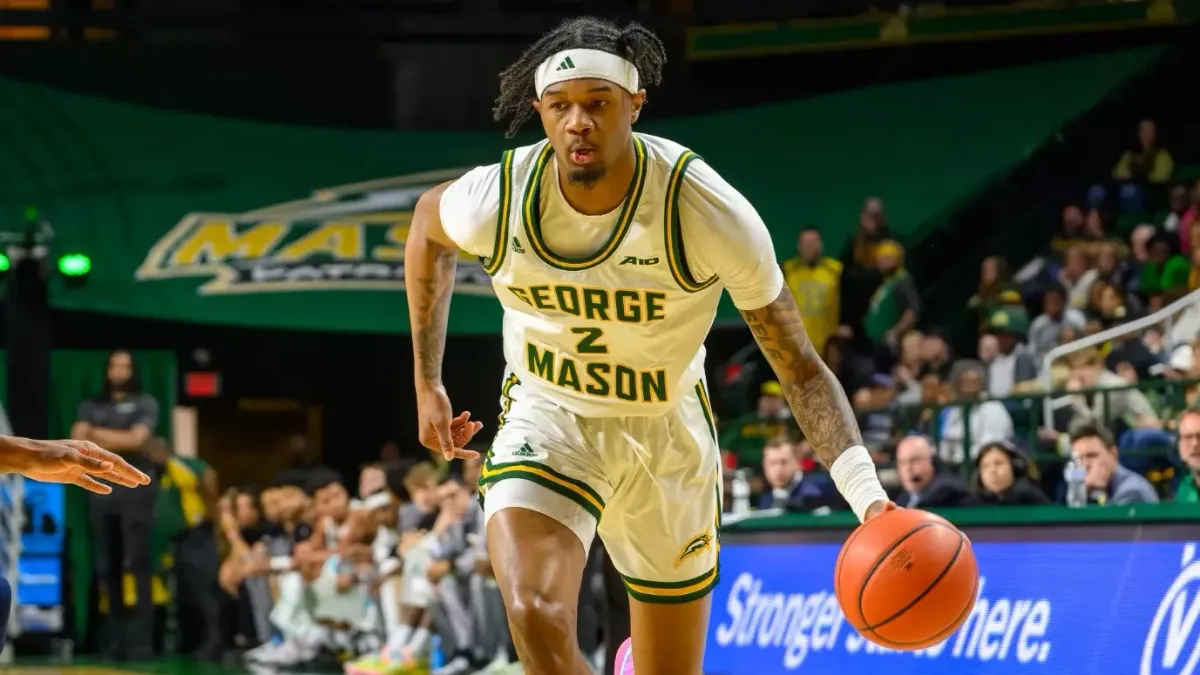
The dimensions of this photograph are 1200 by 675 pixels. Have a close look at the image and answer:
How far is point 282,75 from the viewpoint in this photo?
18.5 metres

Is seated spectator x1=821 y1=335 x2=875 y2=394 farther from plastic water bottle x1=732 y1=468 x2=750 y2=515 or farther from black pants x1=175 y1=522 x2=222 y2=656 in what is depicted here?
black pants x1=175 y1=522 x2=222 y2=656

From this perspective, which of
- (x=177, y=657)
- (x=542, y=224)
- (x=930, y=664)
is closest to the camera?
(x=542, y=224)

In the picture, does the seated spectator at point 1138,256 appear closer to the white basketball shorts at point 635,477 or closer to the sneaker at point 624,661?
the sneaker at point 624,661

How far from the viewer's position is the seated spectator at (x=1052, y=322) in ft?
40.0

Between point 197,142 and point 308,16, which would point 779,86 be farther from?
point 197,142

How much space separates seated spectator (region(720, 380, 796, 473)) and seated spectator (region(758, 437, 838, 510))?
1.31 meters

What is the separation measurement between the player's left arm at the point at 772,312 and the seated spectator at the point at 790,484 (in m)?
5.51

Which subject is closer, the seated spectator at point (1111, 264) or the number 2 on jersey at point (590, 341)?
the number 2 on jersey at point (590, 341)

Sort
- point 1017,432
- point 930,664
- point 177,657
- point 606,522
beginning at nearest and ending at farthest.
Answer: point 606,522 → point 930,664 → point 1017,432 → point 177,657

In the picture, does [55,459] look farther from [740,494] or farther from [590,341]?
[740,494]

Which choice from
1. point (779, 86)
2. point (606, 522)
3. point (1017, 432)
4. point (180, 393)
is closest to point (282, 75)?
point (180, 393)

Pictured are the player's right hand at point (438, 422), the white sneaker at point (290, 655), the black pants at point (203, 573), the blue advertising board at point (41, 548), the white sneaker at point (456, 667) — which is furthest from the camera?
the blue advertising board at point (41, 548)

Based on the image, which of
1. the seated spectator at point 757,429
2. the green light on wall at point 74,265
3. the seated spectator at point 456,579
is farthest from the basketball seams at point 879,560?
the green light on wall at point 74,265

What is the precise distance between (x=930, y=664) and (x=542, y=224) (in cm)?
383
